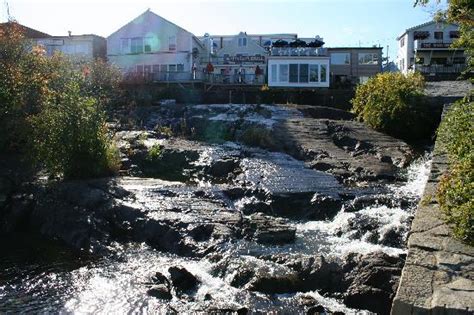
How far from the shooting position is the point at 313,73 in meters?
48.9

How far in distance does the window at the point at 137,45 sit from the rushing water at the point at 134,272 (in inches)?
1634

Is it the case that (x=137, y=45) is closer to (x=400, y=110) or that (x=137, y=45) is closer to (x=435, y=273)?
(x=400, y=110)

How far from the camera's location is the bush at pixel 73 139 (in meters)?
17.5

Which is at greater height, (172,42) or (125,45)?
(172,42)

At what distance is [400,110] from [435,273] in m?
22.0

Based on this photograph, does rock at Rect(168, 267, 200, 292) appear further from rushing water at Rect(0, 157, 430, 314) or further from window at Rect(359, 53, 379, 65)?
window at Rect(359, 53, 379, 65)

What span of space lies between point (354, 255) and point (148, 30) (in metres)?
47.2

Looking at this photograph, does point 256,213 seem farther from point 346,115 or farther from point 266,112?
point 346,115

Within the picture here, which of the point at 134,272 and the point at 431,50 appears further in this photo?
the point at 431,50

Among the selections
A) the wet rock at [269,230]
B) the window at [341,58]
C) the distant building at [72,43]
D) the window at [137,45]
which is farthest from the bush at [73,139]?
the window at [341,58]

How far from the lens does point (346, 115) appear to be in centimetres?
3484

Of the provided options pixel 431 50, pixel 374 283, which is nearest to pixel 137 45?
pixel 431 50

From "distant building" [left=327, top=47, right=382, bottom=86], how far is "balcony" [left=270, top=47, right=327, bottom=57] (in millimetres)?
11681

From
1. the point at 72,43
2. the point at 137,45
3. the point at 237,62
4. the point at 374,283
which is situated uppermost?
the point at 72,43
